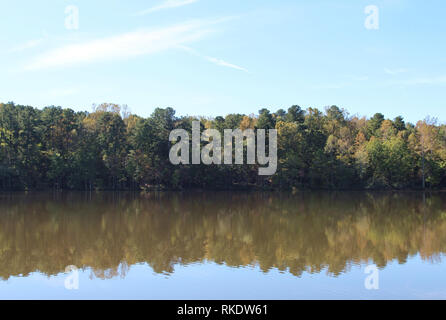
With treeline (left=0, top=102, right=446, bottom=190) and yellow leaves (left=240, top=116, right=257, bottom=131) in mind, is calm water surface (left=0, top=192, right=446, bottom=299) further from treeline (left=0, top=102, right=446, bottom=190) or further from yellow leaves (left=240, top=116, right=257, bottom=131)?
yellow leaves (left=240, top=116, right=257, bottom=131)

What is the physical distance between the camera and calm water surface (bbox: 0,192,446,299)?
1093 cm

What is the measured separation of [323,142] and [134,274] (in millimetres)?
52121

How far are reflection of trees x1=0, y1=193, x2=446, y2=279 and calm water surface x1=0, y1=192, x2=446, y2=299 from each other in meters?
0.04

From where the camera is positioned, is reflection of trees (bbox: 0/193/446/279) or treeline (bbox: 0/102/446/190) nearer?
reflection of trees (bbox: 0/193/446/279)

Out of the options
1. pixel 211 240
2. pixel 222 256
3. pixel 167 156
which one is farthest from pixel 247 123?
pixel 222 256

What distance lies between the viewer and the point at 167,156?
56500 mm

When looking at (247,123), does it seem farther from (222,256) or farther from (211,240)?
(222,256)

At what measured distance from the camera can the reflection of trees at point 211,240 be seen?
13.9 meters

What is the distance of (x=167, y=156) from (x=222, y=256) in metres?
42.4

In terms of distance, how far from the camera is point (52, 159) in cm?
5334

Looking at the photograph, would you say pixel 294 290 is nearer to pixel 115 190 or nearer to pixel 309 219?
pixel 309 219

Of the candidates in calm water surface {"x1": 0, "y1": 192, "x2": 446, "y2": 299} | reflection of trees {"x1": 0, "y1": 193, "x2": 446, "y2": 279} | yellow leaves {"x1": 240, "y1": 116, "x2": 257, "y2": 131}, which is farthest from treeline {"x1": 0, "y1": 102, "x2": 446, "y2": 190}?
calm water surface {"x1": 0, "y1": 192, "x2": 446, "y2": 299}
